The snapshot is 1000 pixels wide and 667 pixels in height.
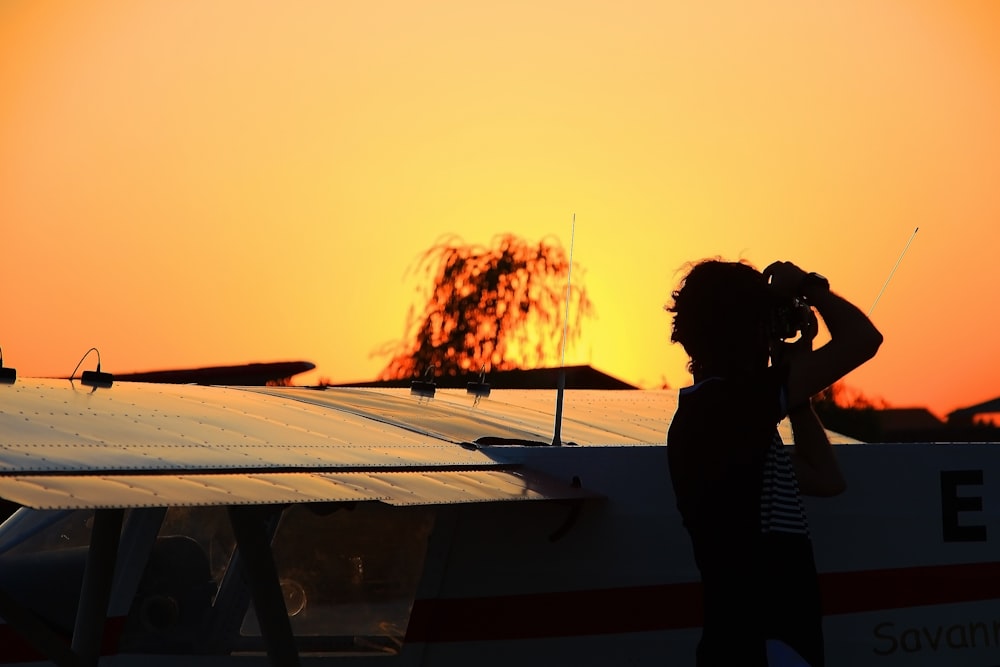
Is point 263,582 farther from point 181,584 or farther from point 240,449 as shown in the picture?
point 181,584

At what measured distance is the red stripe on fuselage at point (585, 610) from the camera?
502 centimetres

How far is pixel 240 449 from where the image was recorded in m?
4.93

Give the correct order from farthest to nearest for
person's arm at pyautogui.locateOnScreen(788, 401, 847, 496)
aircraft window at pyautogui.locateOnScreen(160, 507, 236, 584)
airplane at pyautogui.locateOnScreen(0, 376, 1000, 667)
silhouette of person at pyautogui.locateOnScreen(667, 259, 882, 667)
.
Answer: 1. aircraft window at pyautogui.locateOnScreen(160, 507, 236, 584)
2. airplane at pyautogui.locateOnScreen(0, 376, 1000, 667)
3. person's arm at pyautogui.locateOnScreen(788, 401, 847, 496)
4. silhouette of person at pyautogui.locateOnScreen(667, 259, 882, 667)

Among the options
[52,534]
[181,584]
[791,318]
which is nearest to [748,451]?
[791,318]

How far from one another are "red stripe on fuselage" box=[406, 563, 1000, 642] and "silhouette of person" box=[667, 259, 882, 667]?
2042mm

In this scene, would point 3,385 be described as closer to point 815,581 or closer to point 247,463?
point 247,463

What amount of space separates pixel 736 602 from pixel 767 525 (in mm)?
180

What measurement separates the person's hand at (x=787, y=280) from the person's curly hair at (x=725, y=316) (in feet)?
0.15

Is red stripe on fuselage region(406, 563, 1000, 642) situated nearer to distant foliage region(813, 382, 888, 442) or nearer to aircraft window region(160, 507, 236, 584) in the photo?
aircraft window region(160, 507, 236, 584)

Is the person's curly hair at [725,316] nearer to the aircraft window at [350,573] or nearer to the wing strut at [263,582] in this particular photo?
the wing strut at [263,582]

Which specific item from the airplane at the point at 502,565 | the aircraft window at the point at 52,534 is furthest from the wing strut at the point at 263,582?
the aircraft window at the point at 52,534

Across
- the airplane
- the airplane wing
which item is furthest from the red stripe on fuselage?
the airplane wing

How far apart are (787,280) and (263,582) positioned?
2.07 metres

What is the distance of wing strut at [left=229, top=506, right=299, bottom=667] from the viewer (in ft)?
14.1
